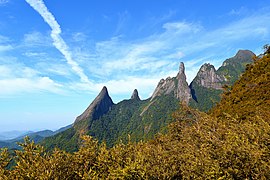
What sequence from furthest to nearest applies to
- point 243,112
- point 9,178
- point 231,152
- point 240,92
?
1. point 240,92
2. point 243,112
3. point 231,152
4. point 9,178

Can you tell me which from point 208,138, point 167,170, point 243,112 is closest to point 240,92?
point 243,112

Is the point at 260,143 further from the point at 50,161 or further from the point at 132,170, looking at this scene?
the point at 50,161

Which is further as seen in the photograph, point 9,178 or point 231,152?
point 231,152

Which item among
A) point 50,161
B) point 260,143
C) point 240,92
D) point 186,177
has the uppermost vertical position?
point 240,92

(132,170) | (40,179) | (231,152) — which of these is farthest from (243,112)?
(40,179)

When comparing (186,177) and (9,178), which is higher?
(9,178)

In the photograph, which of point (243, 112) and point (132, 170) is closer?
point (132, 170)

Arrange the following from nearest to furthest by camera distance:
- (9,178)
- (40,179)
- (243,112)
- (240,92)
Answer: (40,179)
(9,178)
(243,112)
(240,92)

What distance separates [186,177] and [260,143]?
6769 mm

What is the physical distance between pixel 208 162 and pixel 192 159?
2.58 meters

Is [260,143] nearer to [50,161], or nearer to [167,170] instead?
[167,170]

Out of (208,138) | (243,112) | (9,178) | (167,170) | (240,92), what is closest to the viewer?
(9,178)

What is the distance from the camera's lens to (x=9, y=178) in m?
15.4

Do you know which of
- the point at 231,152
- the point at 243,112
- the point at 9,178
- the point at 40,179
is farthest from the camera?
the point at 243,112
